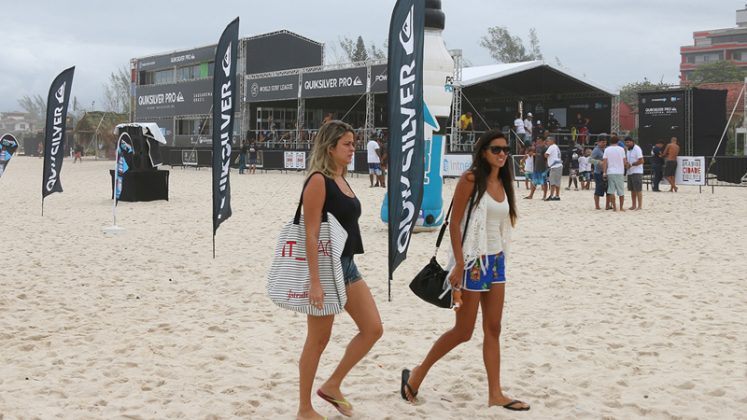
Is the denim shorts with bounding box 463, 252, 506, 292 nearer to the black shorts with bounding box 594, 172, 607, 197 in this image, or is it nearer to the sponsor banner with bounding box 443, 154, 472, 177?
the black shorts with bounding box 594, 172, 607, 197

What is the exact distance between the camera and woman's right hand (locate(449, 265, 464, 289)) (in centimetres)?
376

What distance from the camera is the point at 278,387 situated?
14.3 ft

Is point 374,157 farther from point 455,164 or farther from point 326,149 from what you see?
point 326,149

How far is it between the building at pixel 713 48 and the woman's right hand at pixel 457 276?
92.4 m

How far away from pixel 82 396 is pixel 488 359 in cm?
227

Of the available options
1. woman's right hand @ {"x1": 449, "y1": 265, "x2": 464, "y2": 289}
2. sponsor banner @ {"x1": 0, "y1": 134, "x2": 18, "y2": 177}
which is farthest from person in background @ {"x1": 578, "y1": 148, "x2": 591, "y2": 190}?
woman's right hand @ {"x1": 449, "y1": 265, "x2": 464, "y2": 289}

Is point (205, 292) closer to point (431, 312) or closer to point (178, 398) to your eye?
point (431, 312)

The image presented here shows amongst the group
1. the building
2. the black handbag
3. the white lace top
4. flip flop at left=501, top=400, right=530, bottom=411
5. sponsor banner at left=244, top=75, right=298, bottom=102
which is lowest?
flip flop at left=501, top=400, right=530, bottom=411

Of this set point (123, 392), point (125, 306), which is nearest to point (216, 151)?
point (125, 306)

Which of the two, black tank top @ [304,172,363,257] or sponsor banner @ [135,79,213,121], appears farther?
sponsor banner @ [135,79,213,121]

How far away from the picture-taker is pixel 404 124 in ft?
15.9

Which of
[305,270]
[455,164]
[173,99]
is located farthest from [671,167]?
[173,99]

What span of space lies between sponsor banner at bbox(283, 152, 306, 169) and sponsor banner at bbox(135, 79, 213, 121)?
9.99 metres

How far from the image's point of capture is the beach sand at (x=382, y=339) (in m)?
4.12
